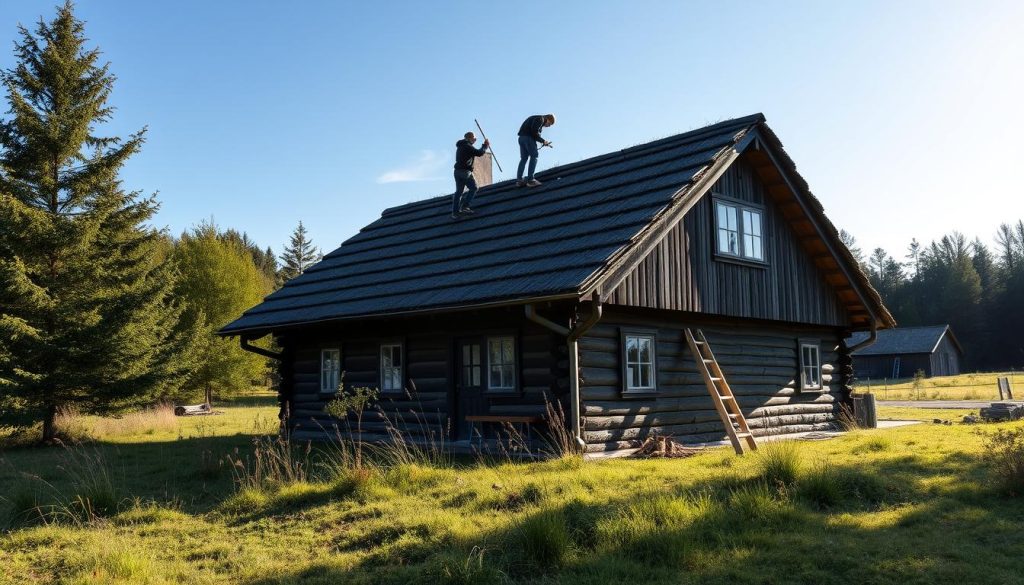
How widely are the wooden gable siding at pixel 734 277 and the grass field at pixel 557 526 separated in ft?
10.7

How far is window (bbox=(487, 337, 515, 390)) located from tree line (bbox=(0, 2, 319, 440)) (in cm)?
923

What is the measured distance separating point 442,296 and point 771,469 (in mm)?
6434

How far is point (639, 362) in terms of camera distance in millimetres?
13023

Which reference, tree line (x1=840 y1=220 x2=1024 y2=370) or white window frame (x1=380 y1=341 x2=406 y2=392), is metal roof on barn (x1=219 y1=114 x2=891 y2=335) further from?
tree line (x1=840 y1=220 x2=1024 y2=370)

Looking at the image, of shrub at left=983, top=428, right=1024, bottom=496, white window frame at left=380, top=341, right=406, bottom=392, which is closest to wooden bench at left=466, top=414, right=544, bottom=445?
white window frame at left=380, top=341, right=406, bottom=392

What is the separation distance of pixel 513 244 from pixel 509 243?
181 mm

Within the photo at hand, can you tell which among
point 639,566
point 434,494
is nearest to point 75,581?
point 434,494

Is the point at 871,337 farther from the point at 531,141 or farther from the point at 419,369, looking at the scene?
the point at 419,369

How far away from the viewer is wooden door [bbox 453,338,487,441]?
13422 millimetres

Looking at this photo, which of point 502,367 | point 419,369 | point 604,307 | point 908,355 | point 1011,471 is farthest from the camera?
point 908,355

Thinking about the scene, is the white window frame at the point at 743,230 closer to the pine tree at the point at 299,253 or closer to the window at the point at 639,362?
the window at the point at 639,362

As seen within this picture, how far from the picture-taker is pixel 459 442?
13.3 metres

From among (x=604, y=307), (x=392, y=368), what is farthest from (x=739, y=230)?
(x=392, y=368)

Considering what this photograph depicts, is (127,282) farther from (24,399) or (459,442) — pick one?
(459,442)
